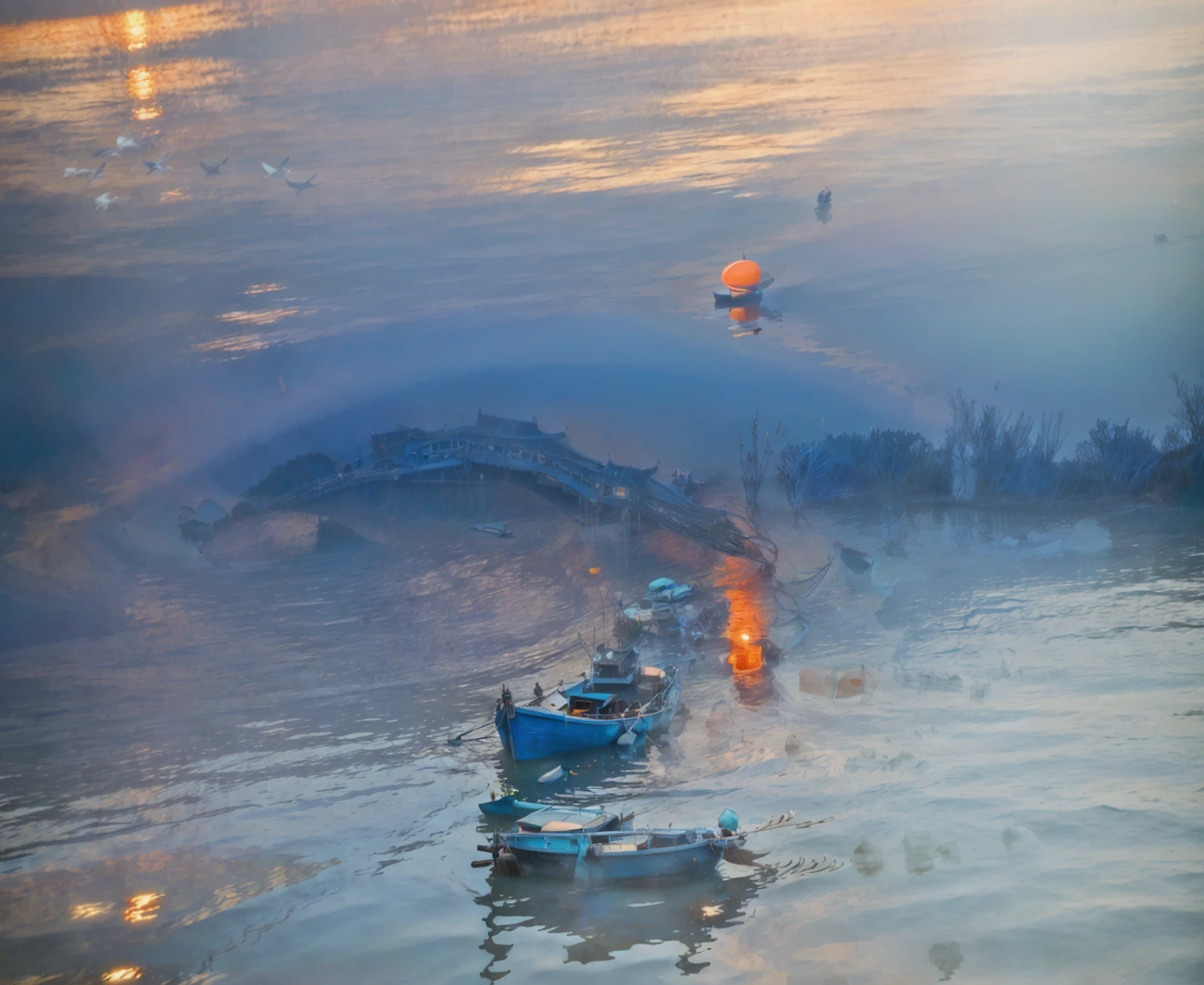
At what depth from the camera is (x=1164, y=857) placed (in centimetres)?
1371

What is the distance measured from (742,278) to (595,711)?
14963 millimetres

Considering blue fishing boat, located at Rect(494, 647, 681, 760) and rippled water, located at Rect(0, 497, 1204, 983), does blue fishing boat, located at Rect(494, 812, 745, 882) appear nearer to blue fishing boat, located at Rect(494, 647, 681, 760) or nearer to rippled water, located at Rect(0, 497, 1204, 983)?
rippled water, located at Rect(0, 497, 1204, 983)

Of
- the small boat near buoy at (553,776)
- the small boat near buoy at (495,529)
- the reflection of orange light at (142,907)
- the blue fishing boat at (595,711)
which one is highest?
the small boat near buoy at (495,529)

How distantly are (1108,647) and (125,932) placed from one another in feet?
53.1

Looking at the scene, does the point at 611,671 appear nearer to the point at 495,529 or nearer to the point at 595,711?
the point at 595,711

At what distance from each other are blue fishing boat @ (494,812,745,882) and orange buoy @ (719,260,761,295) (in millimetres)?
17794

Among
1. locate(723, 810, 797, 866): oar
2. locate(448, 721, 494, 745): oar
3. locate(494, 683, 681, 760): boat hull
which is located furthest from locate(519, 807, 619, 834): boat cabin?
locate(448, 721, 494, 745): oar

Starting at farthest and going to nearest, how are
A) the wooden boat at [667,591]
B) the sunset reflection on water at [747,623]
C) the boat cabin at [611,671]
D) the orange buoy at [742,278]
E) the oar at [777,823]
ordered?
1. the orange buoy at [742,278]
2. the wooden boat at [667,591]
3. the sunset reflection on water at [747,623]
4. the boat cabin at [611,671]
5. the oar at [777,823]

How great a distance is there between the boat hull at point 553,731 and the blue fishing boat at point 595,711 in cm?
1

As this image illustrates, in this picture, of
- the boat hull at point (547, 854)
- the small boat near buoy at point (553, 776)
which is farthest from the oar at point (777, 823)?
the small boat near buoy at point (553, 776)

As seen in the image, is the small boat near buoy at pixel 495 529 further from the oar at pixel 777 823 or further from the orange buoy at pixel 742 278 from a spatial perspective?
the oar at pixel 777 823

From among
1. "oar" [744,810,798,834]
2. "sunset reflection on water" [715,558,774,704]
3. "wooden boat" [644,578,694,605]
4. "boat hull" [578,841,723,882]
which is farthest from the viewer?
"wooden boat" [644,578,694,605]

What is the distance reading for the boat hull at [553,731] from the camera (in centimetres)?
1689

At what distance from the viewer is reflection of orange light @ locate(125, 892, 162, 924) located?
13883 millimetres
